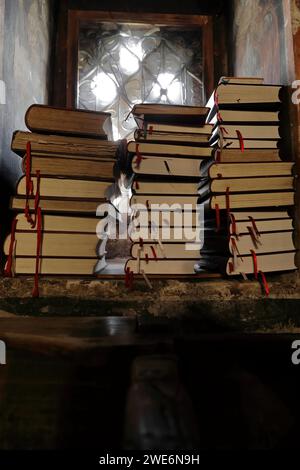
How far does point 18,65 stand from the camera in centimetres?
206

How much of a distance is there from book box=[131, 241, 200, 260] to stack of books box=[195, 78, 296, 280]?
19 centimetres

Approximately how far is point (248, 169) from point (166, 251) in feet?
2.10

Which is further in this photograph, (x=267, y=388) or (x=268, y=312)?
(x=268, y=312)

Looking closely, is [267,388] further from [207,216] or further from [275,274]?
[207,216]

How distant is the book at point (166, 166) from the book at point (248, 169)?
0.32ft

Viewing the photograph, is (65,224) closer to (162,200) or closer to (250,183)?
(162,200)

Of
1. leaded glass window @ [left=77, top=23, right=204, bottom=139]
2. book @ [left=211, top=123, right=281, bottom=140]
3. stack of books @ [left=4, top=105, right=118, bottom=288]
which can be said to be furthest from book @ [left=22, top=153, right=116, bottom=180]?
leaded glass window @ [left=77, top=23, right=204, bottom=139]

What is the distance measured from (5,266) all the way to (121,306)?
0.63m

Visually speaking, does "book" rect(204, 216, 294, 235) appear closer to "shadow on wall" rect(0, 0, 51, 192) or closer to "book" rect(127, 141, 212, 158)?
"book" rect(127, 141, 212, 158)

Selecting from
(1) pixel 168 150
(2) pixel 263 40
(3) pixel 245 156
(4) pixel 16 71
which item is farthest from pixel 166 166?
(2) pixel 263 40

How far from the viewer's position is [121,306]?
1.61m

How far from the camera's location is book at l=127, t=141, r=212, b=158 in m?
1.68

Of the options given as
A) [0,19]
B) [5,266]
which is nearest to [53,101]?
[0,19]

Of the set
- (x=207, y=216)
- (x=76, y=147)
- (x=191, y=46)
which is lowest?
(x=207, y=216)
